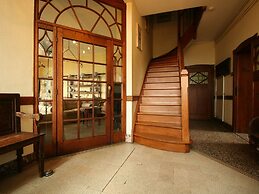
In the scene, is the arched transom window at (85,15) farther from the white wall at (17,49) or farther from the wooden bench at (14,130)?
the wooden bench at (14,130)

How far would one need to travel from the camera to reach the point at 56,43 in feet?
8.16

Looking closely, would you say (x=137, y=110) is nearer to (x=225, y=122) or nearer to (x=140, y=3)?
(x=140, y=3)

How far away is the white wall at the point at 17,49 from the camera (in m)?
1.95

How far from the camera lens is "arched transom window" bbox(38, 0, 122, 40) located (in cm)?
243

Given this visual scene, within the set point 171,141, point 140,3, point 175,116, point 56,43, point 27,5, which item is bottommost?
point 171,141

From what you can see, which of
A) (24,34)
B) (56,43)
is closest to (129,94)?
(56,43)

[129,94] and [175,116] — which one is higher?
[129,94]

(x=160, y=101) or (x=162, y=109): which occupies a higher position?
(x=160, y=101)

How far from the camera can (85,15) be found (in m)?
2.80

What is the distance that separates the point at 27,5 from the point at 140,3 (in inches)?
88.6

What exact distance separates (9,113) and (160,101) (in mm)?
2772

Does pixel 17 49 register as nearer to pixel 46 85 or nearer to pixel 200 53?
pixel 46 85

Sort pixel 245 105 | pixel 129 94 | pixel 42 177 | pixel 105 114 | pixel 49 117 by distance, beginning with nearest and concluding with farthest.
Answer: pixel 42 177 → pixel 49 117 → pixel 105 114 → pixel 129 94 → pixel 245 105

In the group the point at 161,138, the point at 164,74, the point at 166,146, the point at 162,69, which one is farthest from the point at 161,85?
the point at 166,146
